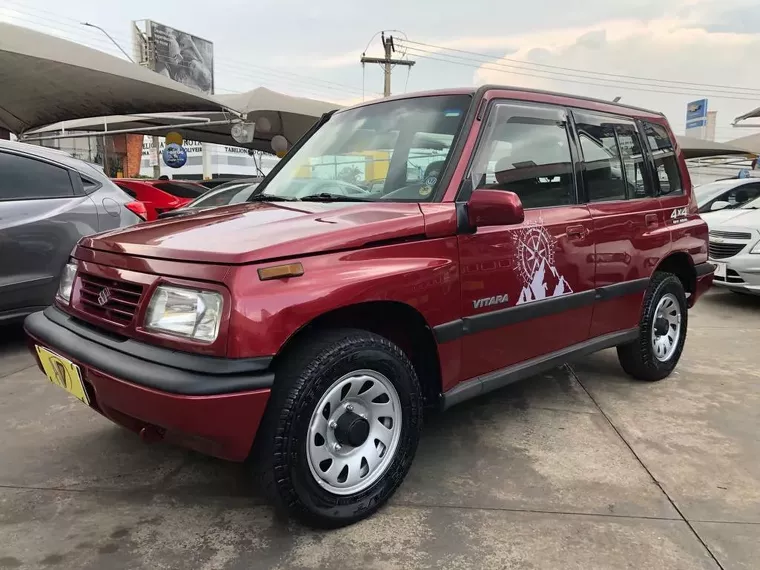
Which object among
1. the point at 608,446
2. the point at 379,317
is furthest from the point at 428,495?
the point at 608,446

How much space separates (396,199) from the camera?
2627mm

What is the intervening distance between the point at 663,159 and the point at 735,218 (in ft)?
12.5

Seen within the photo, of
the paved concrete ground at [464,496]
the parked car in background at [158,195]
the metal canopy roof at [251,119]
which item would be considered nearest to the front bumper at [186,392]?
the paved concrete ground at [464,496]

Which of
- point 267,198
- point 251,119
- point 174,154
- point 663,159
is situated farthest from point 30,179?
point 174,154

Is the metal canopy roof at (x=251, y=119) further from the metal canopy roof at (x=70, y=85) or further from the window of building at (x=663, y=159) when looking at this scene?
the window of building at (x=663, y=159)

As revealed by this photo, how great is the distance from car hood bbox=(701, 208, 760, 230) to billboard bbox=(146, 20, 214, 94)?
40855 mm

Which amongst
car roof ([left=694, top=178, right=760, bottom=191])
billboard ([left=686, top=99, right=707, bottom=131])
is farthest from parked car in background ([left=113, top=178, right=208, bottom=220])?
billboard ([left=686, top=99, right=707, bottom=131])

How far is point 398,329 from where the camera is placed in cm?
255

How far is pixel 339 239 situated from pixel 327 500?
994mm

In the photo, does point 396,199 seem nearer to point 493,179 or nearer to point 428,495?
point 493,179

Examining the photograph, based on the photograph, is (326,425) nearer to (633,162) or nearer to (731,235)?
(633,162)

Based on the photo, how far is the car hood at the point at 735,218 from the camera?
6707 mm

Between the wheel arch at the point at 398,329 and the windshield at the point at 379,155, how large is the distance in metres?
0.54

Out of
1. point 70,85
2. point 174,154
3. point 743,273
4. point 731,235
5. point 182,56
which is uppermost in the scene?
point 182,56
